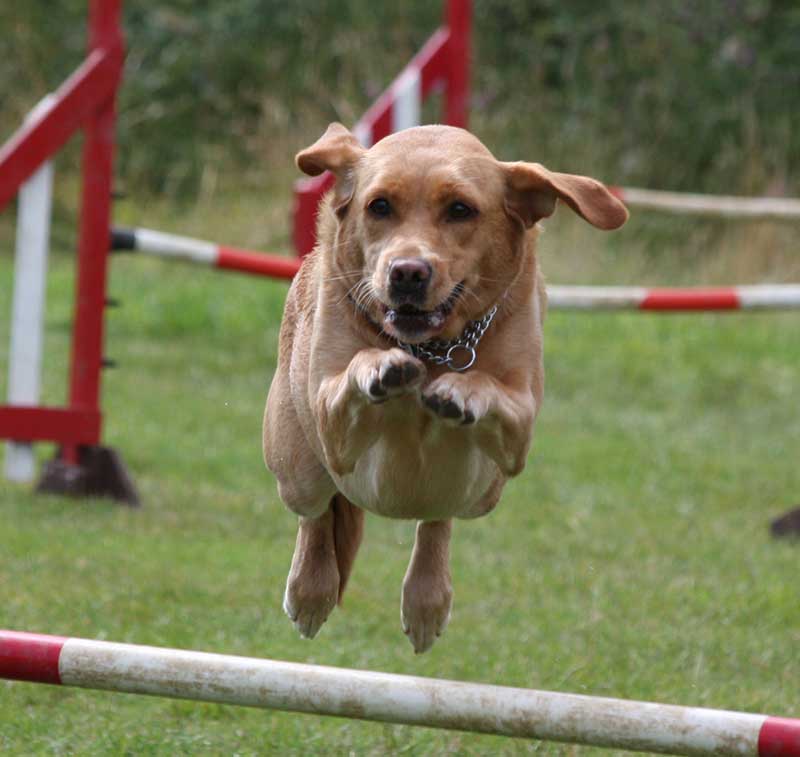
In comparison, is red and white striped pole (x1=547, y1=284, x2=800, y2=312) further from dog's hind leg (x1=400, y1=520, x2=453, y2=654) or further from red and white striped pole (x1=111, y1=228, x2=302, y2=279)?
dog's hind leg (x1=400, y1=520, x2=453, y2=654)

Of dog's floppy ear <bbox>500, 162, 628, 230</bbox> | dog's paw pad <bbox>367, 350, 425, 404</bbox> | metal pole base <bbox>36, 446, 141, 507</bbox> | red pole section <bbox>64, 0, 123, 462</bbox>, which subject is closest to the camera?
dog's paw pad <bbox>367, 350, 425, 404</bbox>

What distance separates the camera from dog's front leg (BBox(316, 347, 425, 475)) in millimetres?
3426

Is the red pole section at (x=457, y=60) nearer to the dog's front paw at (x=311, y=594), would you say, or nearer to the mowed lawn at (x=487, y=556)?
the mowed lawn at (x=487, y=556)

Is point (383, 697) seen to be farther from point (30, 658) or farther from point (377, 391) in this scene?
point (30, 658)

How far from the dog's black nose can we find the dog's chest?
36 cm

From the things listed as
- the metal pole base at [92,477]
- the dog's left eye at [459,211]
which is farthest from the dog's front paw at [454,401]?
the metal pole base at [92,477]

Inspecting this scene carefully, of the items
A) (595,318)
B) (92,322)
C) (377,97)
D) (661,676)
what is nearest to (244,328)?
(595,318)

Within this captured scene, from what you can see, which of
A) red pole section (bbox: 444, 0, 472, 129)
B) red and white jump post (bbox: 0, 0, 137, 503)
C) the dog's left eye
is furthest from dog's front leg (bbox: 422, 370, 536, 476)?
red pole section (bbox: 444, 0, 472, 129)

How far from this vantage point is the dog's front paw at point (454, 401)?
346cm

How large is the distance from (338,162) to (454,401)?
0.76 metres

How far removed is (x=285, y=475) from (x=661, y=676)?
1538 millimetres

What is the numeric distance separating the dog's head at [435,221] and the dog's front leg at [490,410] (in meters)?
0.18

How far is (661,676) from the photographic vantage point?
5184mm

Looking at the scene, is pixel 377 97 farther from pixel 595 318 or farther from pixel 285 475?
pixel 285 475
